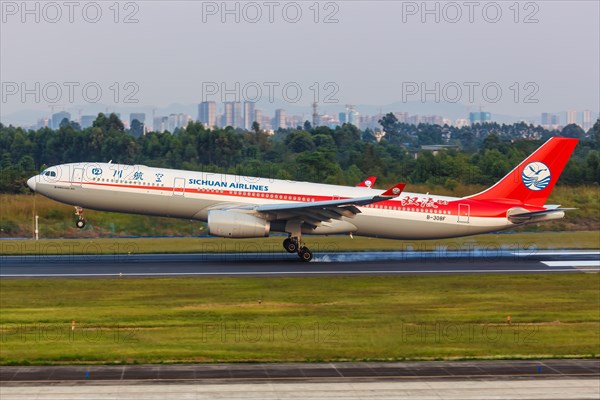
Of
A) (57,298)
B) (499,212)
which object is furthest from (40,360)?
(499,212)

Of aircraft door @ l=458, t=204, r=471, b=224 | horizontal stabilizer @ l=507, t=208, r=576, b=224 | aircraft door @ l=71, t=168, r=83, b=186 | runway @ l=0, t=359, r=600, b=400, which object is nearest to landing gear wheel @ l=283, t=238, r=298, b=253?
aircraft door @ l=458, t=204, r=471, b=224

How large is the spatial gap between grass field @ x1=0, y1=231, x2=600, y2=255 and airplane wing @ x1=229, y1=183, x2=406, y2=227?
19.7ft

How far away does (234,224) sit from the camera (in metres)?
42.4

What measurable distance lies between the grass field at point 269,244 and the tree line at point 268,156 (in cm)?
1369

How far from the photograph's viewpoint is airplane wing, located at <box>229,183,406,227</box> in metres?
42.9

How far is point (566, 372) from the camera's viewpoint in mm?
22109

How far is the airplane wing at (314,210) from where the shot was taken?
42.9m

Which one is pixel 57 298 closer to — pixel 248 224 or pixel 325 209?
pixel 248 224

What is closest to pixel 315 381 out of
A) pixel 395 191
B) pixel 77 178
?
pixel 395 191

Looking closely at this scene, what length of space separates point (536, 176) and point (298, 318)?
21749mm
